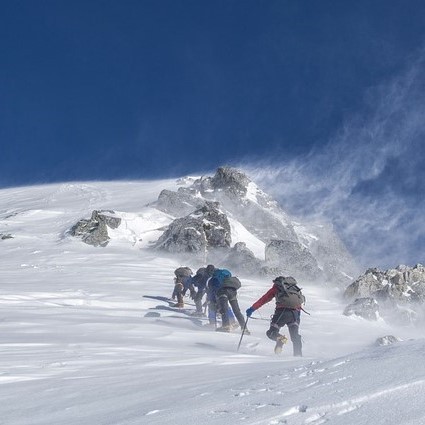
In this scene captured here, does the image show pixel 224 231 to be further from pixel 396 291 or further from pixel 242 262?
pixel 396 291

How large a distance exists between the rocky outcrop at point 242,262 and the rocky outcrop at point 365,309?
9.53 m

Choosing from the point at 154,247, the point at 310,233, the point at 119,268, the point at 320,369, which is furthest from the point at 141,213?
the point at 320,369

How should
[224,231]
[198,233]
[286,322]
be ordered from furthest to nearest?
[224,231]
[198,233]
[286,322]

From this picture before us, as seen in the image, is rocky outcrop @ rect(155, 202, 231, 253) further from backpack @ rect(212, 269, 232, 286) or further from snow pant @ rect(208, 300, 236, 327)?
backpack @ rect(212, 269, 232, 286)

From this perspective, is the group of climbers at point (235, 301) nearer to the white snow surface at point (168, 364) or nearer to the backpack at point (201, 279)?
the backpack at point (201, 279)

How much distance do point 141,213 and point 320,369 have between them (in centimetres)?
3814

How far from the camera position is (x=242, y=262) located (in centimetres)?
3412

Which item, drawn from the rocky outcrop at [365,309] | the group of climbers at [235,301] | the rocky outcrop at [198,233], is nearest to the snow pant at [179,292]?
the group of climbers at [235,301]

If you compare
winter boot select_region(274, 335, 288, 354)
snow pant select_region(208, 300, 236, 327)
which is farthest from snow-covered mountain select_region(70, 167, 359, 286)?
winter boot select_region(274, 335, 288, 354)

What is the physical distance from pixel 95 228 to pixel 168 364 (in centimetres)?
3064

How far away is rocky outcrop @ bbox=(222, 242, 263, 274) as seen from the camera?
33.5 meters

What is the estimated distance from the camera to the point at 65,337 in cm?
1159

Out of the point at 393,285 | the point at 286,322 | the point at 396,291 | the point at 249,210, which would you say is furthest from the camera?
the point at 249,210

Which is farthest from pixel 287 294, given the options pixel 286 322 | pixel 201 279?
pixel 201 279
